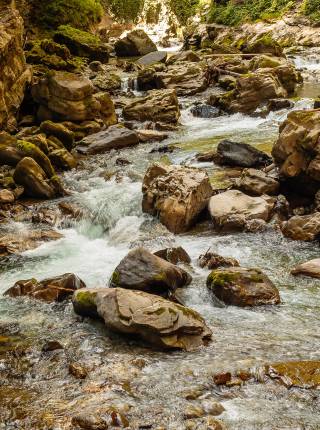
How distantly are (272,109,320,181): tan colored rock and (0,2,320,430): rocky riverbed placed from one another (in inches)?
3.1

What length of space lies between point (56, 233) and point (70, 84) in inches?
310

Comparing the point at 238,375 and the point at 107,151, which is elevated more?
the point at 107,151

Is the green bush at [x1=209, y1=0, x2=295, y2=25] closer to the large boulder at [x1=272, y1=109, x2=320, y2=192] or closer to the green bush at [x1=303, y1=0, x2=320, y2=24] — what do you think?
the green bush at [x1=303, y1=0, x2=320, y2=24]

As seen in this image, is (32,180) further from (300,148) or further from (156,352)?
(156,352)

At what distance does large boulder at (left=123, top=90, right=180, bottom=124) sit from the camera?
18219 mm

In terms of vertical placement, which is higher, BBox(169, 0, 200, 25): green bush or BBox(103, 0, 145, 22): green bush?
BBox(103, 0, 145, 22): green bush

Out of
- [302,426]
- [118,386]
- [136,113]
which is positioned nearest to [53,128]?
[136,113]

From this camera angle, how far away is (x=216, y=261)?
7.86 metres

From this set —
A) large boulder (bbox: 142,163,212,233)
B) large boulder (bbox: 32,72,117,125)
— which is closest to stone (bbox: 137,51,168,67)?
large boulder (bbox: 32,72,117,125)

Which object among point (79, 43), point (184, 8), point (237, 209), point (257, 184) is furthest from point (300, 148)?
point (184, 8)

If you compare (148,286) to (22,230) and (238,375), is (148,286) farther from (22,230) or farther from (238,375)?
(22,230)

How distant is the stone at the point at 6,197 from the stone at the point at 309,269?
22.0 ft

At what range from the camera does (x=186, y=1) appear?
207ft

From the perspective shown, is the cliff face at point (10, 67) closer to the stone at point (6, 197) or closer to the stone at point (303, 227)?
the stone at point (6, 197)
